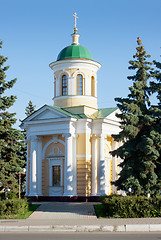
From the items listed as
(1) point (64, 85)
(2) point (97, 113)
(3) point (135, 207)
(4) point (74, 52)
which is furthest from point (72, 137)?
(3) point (135, 207)

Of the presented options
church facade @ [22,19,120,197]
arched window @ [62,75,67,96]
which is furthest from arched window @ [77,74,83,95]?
arched window @ [62,75,67,96]

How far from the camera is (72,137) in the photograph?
29.3 m

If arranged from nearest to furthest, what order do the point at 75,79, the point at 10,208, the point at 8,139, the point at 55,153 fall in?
1. the point at 10,208
2. the point at 8,139
3. the point at 55,153
4. the point at 75,79

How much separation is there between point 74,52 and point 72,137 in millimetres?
7476

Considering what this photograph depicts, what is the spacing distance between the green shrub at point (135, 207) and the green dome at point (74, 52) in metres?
15.8

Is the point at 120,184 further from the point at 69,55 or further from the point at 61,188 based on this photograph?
the point at 69,55

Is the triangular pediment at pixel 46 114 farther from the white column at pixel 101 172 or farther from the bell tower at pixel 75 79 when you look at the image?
the white column at pixel 101 172

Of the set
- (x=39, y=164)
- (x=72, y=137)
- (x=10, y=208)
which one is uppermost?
(x=72, y=137)

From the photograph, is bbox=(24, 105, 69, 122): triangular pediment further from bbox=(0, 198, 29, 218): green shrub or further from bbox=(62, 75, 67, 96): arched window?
bbox=(0, 198, 29, 218): green shrub

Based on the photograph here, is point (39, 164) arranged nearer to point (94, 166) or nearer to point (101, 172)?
point (94, 166)

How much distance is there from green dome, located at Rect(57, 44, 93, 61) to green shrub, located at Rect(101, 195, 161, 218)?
15.8 meters

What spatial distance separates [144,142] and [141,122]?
4.67 feet

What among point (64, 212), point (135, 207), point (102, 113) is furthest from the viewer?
point (102, 113)

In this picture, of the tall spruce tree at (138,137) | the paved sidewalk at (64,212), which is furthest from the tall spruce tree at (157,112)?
the paved sidewalk at (64,212)
